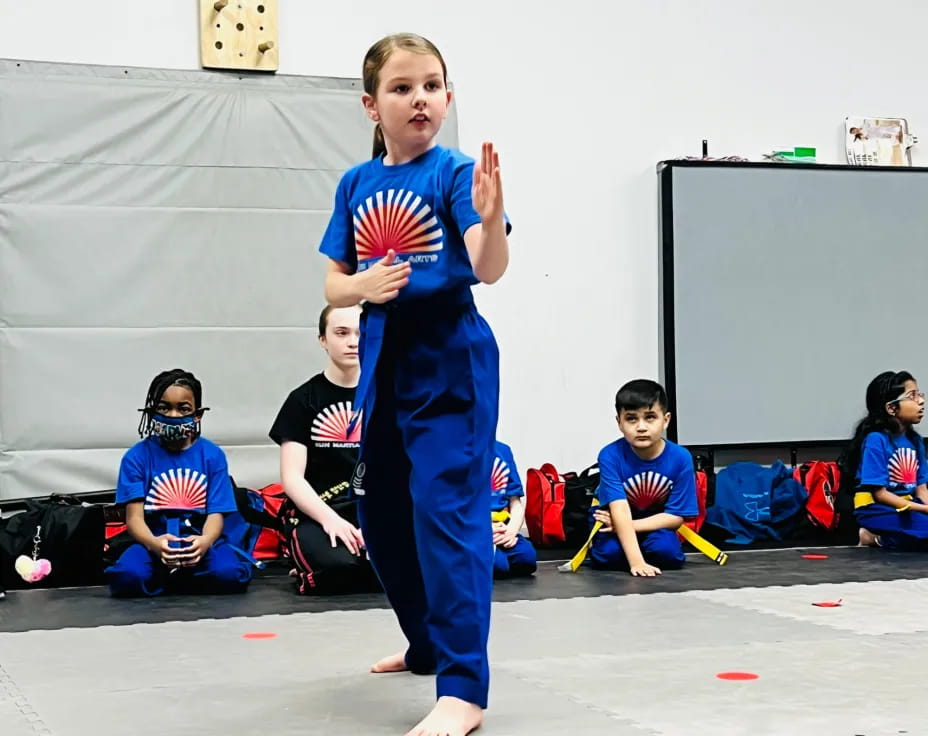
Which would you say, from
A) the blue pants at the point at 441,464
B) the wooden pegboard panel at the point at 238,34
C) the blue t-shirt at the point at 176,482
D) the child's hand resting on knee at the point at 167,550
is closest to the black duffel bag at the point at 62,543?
the blue t-shirt at the point at 176,482

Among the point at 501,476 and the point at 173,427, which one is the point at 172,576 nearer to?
the point at 173,427

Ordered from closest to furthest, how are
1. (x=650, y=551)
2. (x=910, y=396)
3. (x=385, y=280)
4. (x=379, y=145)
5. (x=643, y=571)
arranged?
(x=385, y=280) < (x=379, y=145) < (x=643, y=571) < (x=650, y=551) < (x=910, y=396)

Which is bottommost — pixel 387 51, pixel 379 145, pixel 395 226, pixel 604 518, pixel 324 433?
pixel 604 518

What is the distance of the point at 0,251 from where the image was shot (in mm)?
5520

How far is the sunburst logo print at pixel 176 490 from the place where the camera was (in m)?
4.68

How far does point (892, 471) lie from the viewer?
5.66 metres

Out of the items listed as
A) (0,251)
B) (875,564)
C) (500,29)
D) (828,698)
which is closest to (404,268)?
(828,698)

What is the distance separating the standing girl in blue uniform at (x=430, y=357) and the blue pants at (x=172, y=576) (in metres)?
2.08

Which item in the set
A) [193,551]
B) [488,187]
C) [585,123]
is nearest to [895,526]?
[585,123]

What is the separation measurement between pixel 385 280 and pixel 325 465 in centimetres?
224

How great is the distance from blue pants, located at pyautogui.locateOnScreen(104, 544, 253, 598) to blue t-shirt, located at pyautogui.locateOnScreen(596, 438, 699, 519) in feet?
4.68

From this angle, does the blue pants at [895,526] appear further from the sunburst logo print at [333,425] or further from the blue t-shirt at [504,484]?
the sunburst logo print at [333,425]

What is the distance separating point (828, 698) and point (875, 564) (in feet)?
8.54

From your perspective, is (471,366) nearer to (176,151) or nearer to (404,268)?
(404,268)
